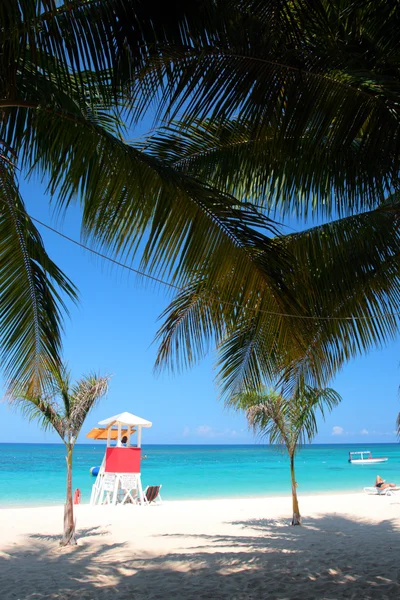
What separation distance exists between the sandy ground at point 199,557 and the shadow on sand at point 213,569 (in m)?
0.01

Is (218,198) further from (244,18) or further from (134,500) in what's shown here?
(134,500)

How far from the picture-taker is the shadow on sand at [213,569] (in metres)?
5.05

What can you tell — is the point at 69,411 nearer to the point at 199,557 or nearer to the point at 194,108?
the point at 199,557

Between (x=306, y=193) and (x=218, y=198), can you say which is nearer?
(x=218, y=198)

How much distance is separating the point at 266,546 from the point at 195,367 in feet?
15.4

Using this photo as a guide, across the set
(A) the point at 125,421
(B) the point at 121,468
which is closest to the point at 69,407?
(A) the point at 125,421

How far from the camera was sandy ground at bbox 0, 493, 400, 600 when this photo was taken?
5164 millimetres

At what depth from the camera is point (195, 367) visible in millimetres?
4559

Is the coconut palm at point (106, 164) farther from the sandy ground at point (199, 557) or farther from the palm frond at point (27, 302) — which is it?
the sandy ground at point (199, 557)

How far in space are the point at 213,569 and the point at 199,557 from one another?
81 cm

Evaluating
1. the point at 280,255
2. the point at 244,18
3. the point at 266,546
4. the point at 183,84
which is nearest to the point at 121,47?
the point at 183,84

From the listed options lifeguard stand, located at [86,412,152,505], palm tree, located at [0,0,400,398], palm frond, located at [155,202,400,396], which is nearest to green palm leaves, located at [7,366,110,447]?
palm frond, located at [155,202,400,396]

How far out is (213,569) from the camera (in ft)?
20.2

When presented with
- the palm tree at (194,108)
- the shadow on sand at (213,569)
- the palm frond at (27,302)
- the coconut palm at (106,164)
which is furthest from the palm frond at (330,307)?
the shadow on sand at (213,569)
